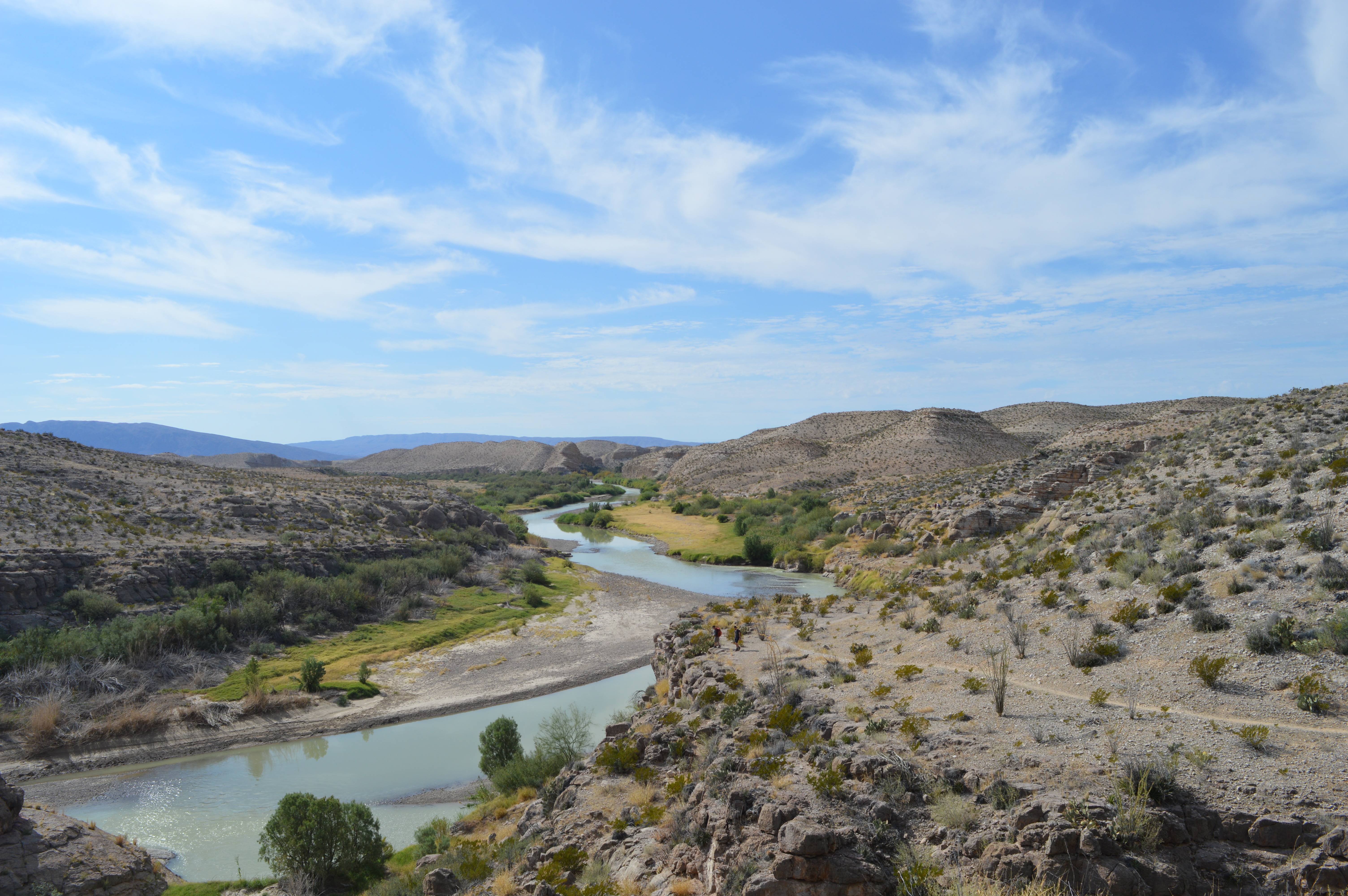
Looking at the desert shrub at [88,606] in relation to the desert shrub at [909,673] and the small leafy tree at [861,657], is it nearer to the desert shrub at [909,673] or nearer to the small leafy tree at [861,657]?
the small leafy tree at [861,657]

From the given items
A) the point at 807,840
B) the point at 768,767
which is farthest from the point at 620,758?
the point at 807,840

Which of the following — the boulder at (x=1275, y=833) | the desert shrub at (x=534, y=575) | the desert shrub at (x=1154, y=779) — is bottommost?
the desert shrub at (x=534, y=575)

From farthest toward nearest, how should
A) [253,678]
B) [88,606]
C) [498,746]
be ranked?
1. [88,606]
2. [253,678]
3. [498,746]

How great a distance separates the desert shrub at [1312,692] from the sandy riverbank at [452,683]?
2427 cm

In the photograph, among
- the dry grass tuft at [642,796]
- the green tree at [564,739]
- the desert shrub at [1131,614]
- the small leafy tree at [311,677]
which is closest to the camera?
the dry grass tuft at [642,796]

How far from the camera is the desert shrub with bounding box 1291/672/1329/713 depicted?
928 centimetres

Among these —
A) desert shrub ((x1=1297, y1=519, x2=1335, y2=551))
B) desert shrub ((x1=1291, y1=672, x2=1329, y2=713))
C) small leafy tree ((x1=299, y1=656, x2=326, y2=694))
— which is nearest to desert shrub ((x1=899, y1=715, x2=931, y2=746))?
desert shrub ((x1=1291, y1=672, x2=1329, y2=713))

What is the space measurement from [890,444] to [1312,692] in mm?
72829

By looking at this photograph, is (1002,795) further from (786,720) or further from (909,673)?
(909,673)

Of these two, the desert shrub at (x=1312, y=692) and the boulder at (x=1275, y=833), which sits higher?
the desert shrub at (x=1312, y=692)

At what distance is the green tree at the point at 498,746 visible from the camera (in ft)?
65.4

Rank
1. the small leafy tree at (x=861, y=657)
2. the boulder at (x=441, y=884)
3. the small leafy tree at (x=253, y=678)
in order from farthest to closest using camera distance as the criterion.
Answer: the small leafy tree at (x=253, y=678) < the small leafy tree at (x=861, y=657) < the boulder at (x=441, y=884)

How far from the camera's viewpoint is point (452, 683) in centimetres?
2919

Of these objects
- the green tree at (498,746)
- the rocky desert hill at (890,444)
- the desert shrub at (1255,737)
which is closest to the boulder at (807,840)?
the desert shrub at (1255,737)
